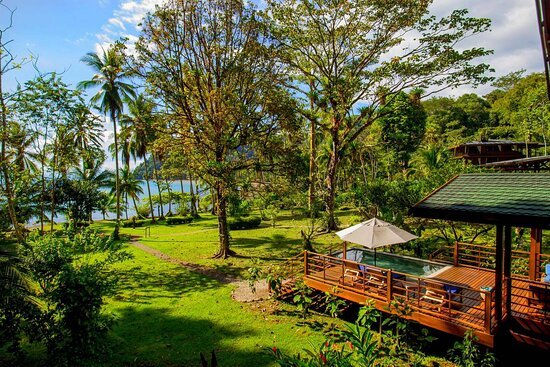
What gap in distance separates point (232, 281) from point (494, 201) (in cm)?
989

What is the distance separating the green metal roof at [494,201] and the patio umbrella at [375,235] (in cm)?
218

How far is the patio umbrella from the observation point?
32.3 ft

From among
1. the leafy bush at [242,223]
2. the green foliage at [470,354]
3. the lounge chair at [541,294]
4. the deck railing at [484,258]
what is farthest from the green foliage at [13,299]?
the leafy bush at [242,223]

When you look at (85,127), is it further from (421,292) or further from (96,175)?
(96,175)

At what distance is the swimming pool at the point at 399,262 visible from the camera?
10.9 m

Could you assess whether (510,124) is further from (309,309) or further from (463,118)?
(309,309)

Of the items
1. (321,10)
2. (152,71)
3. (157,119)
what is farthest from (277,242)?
(321,10)

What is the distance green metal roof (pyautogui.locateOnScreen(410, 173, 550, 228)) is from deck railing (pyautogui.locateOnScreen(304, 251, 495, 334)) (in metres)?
1.61

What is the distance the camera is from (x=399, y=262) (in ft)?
39.5

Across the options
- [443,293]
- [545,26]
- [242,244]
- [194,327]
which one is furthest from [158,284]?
[545,26]

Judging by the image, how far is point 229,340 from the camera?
816 centimetres

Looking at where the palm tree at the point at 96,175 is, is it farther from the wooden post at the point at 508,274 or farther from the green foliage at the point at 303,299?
the wooden post at the point at 508,274

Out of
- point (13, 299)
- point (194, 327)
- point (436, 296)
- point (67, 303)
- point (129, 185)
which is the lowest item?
point (194, 327)

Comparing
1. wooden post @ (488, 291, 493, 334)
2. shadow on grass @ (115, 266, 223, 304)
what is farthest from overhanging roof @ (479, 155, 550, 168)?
shadow on grass @ (115, 266, 223, 304)
